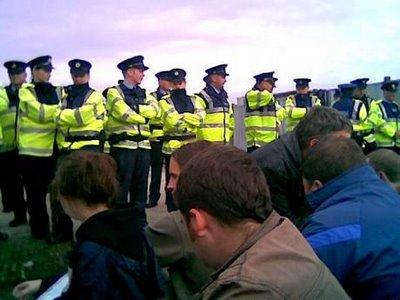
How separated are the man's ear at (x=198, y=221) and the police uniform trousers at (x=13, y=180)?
5.78 meters

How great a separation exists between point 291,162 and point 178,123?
14.5 ft

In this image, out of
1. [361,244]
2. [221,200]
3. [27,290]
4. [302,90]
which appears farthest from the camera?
[302,90]

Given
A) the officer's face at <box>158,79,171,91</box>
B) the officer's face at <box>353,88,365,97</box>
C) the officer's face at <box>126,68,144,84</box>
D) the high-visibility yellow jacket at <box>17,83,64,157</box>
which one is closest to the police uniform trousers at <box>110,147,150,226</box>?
the officer's face at <box>126,68,144,84</box>

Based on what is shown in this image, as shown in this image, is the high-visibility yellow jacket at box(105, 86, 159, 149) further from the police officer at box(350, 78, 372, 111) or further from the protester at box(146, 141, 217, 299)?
the police officer at box(350, 78, 372, 111)

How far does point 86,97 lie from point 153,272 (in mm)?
3960

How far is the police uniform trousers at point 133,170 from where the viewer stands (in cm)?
677

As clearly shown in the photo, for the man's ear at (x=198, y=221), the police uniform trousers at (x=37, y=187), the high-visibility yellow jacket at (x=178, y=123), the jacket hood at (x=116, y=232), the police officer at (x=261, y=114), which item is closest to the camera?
the man's ear at (x=198, y=221)

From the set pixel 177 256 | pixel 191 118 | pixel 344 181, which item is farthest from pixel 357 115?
pixel 177 256

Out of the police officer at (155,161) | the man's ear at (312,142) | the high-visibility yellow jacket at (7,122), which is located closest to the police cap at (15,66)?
the high-visibility yellow jacket at (7,122)

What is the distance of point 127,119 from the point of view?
6516 millimetres

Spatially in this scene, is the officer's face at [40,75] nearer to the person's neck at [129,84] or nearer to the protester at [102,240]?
the person's neck at [129,84]

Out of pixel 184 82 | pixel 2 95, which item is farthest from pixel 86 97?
pixel 184 82

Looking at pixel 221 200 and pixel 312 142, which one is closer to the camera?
pixel 221 200

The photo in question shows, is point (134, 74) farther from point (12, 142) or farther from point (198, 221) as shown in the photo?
point (198, 221)
